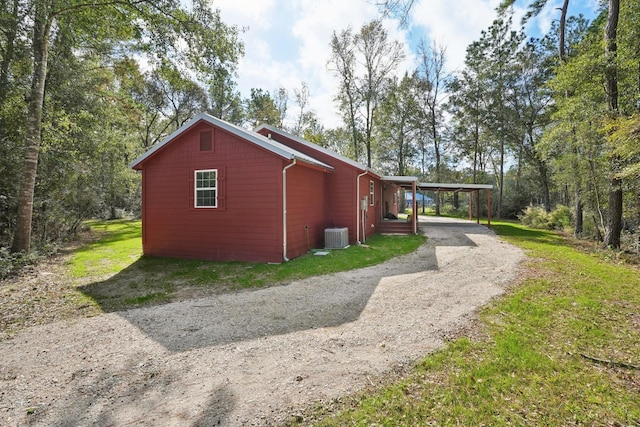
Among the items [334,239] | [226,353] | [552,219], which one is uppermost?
[552,219]

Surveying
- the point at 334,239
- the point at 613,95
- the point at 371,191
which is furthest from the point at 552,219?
the point at 334,239

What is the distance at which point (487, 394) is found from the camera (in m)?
2.70

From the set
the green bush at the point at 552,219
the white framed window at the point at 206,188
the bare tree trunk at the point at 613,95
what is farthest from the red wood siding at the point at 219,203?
the green bush at the point at 552,219

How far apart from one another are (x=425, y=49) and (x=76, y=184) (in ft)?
93.2

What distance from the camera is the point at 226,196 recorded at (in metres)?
8.79

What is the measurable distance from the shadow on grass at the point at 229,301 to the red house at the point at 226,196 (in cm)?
88

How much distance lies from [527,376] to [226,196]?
7.85 metres

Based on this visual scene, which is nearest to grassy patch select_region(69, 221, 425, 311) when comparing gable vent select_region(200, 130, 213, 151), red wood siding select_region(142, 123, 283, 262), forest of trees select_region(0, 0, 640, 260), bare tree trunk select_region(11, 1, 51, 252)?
red wood siding select_region(142, 123, 283, 262)

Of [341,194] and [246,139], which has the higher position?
[246,139]

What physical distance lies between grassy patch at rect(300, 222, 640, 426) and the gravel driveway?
1.07 feet

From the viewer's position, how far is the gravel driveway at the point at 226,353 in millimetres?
2598

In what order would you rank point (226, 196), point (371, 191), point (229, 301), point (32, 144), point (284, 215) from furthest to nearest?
point (371, 191)
point (226, 196)
point (284, 215)
point (32, 144)
point (229, 301)

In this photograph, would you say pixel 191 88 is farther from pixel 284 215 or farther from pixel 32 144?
pixel 284 215

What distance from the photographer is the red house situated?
834cm
